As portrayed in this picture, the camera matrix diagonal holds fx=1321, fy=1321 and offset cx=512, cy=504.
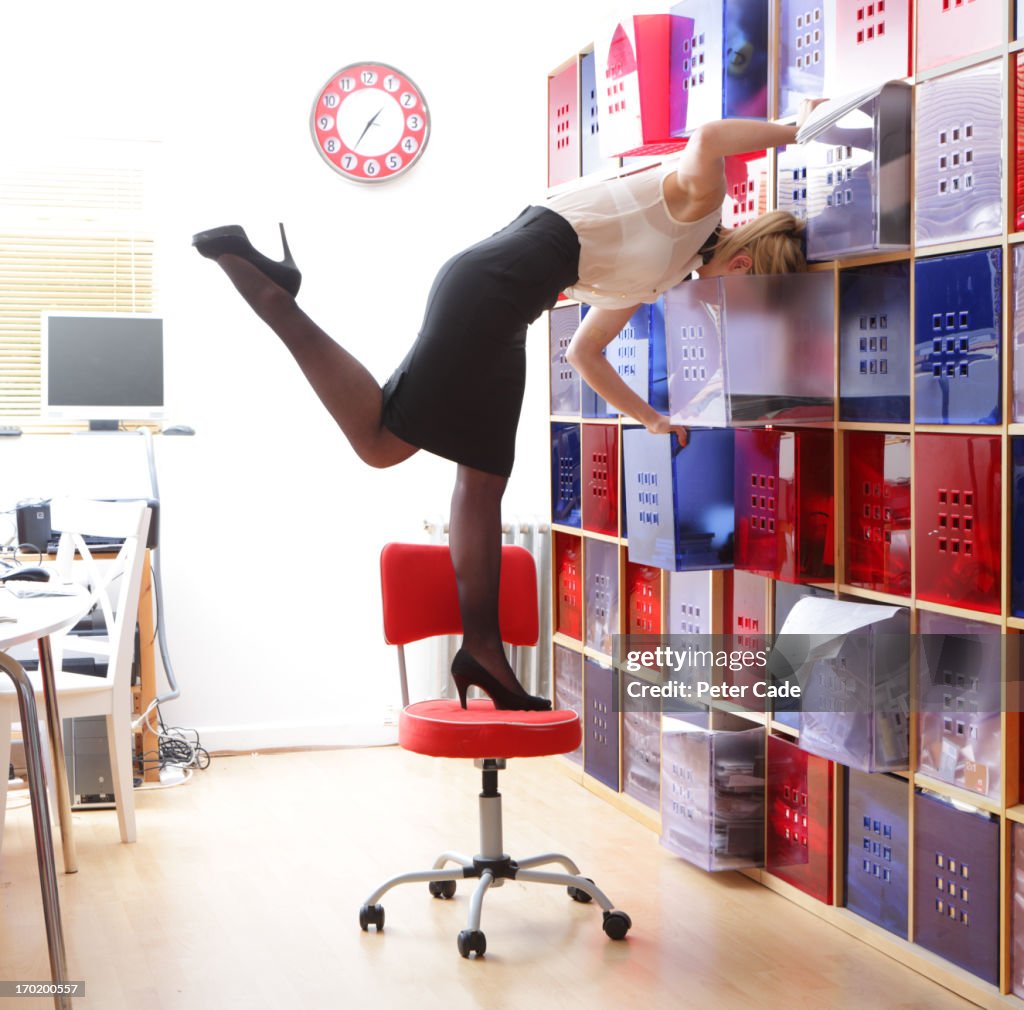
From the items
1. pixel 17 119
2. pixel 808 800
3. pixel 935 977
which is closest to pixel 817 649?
pixel 808 800

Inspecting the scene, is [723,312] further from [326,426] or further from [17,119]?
[17,119]

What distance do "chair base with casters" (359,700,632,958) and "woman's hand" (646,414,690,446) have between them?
71 centimetres

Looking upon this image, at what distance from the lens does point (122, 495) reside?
4.33 m

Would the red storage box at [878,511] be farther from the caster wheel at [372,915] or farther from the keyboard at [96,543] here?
the keyboard at [96,543]

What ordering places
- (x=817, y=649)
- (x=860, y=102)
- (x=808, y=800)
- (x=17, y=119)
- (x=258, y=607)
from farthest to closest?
(x=258, y=607) → (x=17, y=119) → (x=808, y=800) → (x=817, y=649) → (x=860, y=102)

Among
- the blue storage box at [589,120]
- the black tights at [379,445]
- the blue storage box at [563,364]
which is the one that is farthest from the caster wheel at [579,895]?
the blue storage box at [589,120]

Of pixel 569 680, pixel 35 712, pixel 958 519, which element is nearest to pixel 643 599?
pixel 569 680

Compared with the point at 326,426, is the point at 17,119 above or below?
above

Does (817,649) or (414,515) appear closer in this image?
(817,649)

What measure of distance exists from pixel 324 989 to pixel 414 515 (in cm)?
228

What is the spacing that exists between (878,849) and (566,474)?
164 cm

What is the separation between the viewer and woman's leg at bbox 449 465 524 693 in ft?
9.33

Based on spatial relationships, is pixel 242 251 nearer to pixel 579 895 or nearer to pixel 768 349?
pixel 768 349

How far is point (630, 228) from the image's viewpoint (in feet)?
9.36
